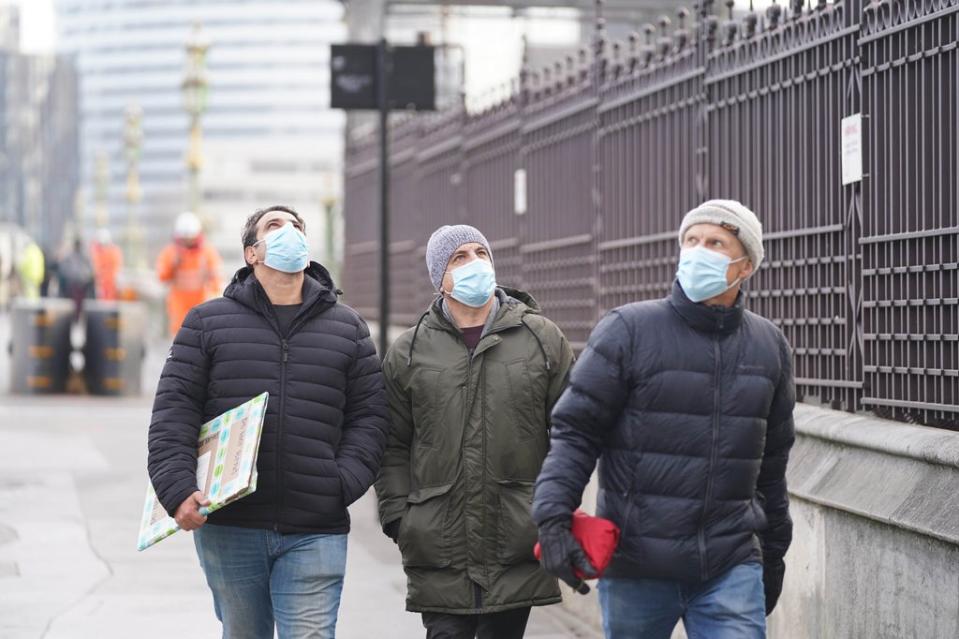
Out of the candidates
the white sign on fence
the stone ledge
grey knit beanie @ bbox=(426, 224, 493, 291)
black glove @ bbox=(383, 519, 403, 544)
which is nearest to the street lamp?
the white sign on fence

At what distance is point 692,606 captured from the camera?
16.2ft

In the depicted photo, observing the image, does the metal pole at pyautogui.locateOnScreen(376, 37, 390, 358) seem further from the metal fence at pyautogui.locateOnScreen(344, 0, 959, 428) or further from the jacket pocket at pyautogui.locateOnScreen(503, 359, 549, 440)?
the jacket pocket at pyautogui.locateOnScreen(503, 359, 549, 440)

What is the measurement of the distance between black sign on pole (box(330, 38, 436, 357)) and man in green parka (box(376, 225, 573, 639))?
634 centimetres

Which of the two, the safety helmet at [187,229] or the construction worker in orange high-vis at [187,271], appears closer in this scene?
the safety helmet at [187,229]

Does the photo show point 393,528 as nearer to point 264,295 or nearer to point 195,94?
point 264,295

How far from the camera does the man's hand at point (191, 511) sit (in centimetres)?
551

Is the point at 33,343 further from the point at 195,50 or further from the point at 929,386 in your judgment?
the point at 929,386


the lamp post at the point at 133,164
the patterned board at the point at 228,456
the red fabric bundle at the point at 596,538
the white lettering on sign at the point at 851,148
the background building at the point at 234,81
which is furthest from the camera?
the background building at the point at 234,81

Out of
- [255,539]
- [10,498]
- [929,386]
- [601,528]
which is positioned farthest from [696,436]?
[10,498]

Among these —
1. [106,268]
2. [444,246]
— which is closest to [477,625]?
[444,246]

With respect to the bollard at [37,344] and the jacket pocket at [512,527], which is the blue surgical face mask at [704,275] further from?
the bollard at [37,344]

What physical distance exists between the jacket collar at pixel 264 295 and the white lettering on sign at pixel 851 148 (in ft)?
7.23

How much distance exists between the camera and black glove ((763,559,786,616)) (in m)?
5.14

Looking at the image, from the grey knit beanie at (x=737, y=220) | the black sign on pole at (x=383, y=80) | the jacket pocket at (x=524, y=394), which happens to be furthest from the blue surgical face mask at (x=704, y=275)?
the black sign on pole at (x=383, y=80)
